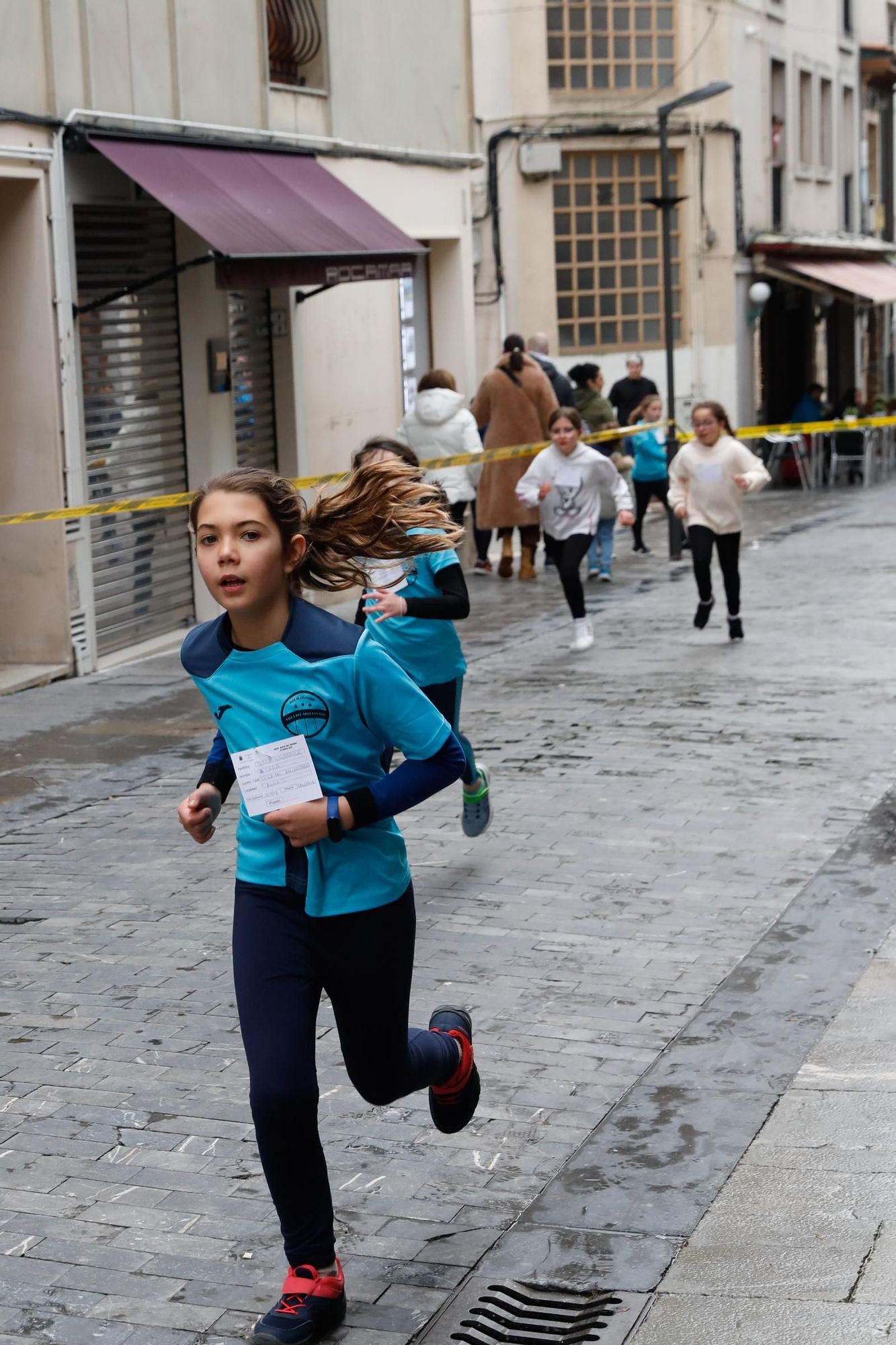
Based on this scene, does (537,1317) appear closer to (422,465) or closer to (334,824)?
(334,824)

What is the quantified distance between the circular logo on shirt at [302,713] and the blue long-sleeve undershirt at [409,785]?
0.51 ft

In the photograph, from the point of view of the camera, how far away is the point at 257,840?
3793mm

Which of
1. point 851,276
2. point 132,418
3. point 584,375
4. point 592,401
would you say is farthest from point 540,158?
→ point 132,418

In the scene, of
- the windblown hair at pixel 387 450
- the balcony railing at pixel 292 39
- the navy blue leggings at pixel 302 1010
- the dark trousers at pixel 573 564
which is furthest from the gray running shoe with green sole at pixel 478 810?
the balcony railing at pixel 292 39

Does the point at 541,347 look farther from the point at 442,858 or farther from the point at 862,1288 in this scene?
the point at 862,1288

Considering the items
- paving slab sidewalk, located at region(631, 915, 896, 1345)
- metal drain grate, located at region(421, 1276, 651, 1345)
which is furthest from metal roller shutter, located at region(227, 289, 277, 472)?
metal drain grate, located at region(421, 1276, 651, 1345)

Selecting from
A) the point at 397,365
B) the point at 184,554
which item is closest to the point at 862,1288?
the point at 184,554

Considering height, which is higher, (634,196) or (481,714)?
(634,196)

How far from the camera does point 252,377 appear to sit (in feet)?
50.5

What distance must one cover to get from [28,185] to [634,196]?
17680 mm

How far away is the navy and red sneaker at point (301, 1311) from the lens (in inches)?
145

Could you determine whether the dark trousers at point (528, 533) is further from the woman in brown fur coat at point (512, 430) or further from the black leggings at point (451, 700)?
the black leggings at point (451, 700)

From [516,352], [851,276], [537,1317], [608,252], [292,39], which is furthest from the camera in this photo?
[851,276]

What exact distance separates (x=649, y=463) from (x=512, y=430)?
2.93 m
